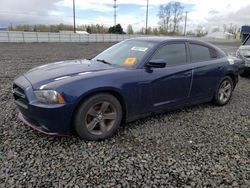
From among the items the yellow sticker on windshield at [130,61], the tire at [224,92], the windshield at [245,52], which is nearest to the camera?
the yellow sticker on windshield at [130,61]

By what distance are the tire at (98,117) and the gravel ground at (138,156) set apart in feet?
0.45

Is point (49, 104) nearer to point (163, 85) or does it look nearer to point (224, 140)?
point (163, 85)

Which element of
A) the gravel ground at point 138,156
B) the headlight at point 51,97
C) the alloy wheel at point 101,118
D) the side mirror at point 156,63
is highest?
the side mirror at point 156,63

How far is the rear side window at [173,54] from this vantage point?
3.78m

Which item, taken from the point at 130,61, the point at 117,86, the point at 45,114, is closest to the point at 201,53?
the point at 130,61

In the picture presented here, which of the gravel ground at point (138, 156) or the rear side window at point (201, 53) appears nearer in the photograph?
the gravel ground at point (138, 156)

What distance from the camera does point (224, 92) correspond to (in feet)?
16.4

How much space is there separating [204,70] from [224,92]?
1.04m

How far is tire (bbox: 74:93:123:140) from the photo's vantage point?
2.98 metres

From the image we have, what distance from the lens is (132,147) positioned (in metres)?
3.07

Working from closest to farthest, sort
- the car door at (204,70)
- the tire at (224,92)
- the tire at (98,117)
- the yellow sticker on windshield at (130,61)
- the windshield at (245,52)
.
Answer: the tire at (98,117) → the yellow sticker on windshield at (130,61) → the car door at (204,70) → the tire at (224,92) → the windshield at (245,52)

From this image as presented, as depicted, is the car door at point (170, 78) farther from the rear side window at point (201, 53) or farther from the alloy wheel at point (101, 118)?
the alloy wheel at point (101, 118)

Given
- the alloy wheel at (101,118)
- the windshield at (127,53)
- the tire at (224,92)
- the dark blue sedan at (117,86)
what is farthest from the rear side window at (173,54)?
the tire at (224,92)

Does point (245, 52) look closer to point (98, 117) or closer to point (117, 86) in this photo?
point (117, 86)
